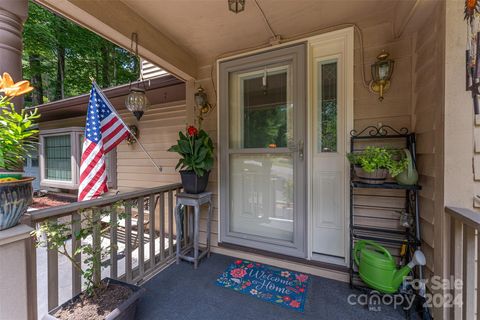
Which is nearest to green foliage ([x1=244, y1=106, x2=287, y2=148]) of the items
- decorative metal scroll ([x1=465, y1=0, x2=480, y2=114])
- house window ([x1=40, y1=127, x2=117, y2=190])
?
decorative metal scroll ([x1=465, y1=0, x2=480, y2=114])

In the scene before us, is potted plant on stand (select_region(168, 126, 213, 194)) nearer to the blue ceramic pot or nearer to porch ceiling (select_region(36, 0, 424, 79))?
porch ceiling (select_region(36, 0, 424, 79))

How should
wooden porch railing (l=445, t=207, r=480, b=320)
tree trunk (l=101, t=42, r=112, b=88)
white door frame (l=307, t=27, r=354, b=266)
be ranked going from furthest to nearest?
tree trunk (l=101, t=42, r=112, b=88) < white door frame (l=307, t=27, r=354, b=266) < wooden porch railing (l=445, t=207, r=480, b=320)

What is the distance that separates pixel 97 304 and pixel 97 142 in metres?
1.20

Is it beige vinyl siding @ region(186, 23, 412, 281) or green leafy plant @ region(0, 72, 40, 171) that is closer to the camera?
green leafy plant @ region(0, 72, 40, 171)

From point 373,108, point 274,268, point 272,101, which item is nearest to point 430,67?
point 373,108

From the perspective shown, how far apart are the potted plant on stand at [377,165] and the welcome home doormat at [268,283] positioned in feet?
3.77

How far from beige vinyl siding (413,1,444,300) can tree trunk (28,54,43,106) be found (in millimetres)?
9535

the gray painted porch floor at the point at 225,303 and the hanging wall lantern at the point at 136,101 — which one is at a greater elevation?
the hanging wall lantern at the point at 136,101

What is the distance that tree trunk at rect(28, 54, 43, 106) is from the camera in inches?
264

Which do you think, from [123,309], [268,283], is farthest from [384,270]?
[123,309]

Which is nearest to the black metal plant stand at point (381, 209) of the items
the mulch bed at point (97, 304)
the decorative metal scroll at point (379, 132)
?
the decorative metal scroll at point (379, 132)

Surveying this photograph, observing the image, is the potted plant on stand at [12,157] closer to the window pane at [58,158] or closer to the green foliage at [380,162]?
the green foliage at [380,162]

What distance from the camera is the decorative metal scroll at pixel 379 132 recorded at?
1.86m

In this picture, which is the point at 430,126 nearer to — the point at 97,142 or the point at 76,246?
the point at 97,142
